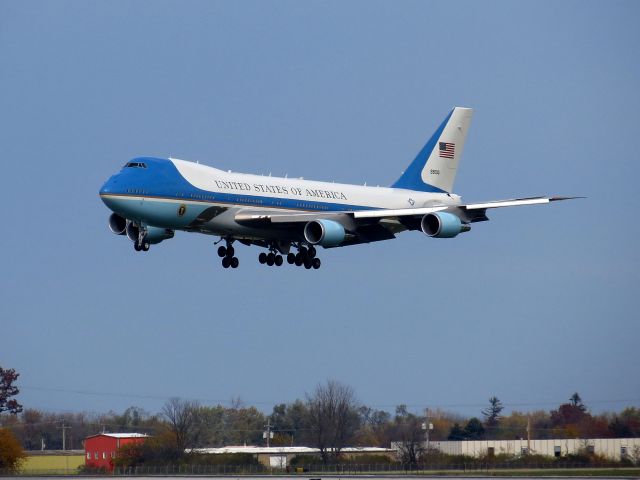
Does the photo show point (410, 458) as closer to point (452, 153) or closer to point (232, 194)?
point (452, 153)

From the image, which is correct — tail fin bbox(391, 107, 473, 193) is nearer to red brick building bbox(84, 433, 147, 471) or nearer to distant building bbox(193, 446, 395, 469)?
distant building bbox(193, 446, 395, 469)

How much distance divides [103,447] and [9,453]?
12144mm

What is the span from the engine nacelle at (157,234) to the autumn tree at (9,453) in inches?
1072

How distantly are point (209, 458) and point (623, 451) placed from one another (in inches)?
1221

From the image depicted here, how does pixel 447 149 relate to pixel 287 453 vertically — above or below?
above

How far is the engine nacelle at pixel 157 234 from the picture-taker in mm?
80875

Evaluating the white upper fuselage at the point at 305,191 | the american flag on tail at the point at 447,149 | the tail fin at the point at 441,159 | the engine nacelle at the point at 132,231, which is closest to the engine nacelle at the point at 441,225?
the white upper fuselage at the point at 305,191

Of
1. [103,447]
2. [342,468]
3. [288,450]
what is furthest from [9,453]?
[288,450]

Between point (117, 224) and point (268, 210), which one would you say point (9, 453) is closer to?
point (117, 224)

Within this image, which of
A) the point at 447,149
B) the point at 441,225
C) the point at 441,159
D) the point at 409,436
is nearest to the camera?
the point at 441,225

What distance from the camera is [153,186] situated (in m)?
75.9

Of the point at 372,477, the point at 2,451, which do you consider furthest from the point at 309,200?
the point at 2,451

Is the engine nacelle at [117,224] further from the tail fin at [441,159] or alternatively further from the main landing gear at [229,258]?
the tail fin at [441,159]

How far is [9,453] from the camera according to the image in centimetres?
10038
